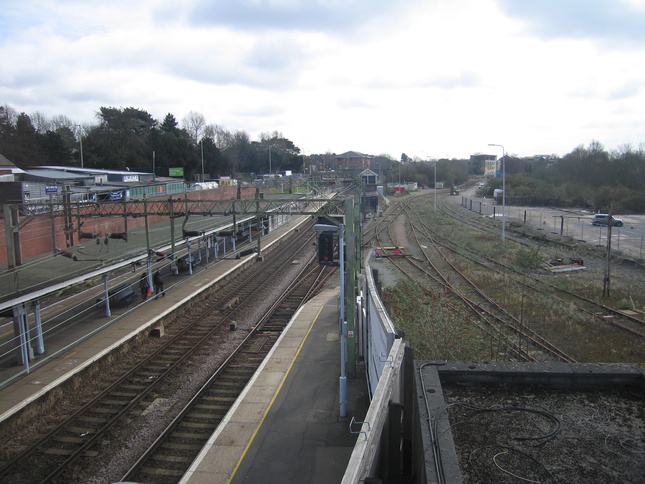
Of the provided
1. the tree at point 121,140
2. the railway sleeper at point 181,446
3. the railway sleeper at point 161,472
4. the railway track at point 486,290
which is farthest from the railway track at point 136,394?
the tree at point 121,140

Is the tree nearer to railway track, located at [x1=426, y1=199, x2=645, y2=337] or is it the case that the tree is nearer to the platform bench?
the platform bench

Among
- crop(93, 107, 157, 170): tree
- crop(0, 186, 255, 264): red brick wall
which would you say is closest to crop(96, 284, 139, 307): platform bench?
crop(0, 186, 255, 264): red brick wall

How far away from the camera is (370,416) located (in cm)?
431

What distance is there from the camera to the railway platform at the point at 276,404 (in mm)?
8180

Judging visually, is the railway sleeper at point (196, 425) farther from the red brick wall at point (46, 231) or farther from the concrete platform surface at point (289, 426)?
the red brick wall at point (46, 231)

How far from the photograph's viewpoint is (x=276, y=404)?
10.5 m

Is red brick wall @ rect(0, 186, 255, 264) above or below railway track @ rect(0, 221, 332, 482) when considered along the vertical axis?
above

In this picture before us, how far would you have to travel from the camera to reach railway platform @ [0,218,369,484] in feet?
26.8

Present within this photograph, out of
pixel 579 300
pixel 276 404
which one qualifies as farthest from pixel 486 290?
pixel 276 404

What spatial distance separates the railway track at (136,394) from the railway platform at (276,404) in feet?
2.71

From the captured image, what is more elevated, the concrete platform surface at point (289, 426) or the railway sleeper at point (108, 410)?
the concrete platform surface at point (289, 426)

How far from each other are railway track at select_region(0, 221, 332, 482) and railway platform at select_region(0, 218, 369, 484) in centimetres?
83

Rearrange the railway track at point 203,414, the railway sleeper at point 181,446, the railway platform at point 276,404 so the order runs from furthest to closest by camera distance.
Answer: the railway sleeper at point 181,446, the railway track at point 203,414, the railway platform at point 276,404

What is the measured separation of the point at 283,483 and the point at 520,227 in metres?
34.8
